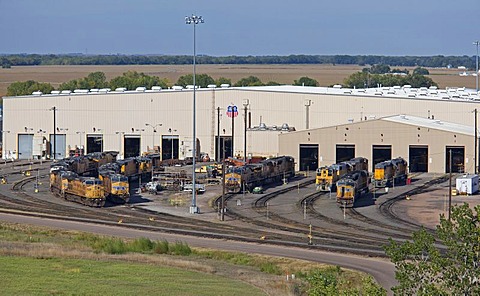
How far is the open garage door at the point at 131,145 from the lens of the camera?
119625 mm

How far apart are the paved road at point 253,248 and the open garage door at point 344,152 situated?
39781 mm

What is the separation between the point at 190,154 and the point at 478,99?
32.6 meters

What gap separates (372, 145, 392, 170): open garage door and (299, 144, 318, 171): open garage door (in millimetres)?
6207

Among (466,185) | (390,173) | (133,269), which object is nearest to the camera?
(133,269)

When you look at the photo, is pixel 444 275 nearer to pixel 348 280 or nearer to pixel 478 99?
pixel 348 280

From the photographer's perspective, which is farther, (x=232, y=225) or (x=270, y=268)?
(x=232, y=225)

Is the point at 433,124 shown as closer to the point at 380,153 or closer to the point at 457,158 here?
the point at 457,158

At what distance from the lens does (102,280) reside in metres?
45.3

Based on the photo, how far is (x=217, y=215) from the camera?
244 ft

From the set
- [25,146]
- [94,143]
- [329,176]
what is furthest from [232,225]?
[25,146]

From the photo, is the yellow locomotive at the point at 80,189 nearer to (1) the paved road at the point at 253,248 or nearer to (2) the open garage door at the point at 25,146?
(1) the paved road at the point at 253,248

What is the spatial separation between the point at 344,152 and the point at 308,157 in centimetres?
400

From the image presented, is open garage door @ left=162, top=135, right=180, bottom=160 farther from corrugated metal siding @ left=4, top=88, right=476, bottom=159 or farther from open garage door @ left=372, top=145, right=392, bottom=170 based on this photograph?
open garage door @ left=372, top=145, right=392, bottom=170

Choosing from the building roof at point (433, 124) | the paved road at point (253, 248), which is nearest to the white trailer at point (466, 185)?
the building roof at point (433, 124)
